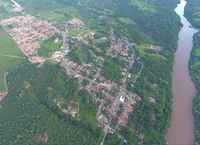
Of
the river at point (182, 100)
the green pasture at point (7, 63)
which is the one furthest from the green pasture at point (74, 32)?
the river at point (182, 100)

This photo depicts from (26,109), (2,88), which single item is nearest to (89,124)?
(26,109)

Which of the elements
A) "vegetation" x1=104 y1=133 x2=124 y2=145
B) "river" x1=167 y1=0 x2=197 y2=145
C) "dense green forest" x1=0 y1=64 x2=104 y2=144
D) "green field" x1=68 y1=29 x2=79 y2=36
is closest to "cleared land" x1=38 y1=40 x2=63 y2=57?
"dense green forest" x1=0 y1=64 x2=104 y2=144

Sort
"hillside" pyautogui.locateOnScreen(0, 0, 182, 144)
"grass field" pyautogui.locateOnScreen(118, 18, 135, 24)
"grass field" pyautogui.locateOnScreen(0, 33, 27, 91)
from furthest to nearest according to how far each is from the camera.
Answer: "grass field" pyautogui.locateOnScreen(118, 18, 135, 24) < "grass field" pyautogui.locateOnScreen(0, 33, 27, 91) < "hillside" pyautogui.locateOnScreen(0, 0, 182, 144)

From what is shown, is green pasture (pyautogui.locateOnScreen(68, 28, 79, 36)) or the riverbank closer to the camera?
the riverbank

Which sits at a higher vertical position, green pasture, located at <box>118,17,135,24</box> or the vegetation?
green pasture, located at <box>118,17,135,24</box>

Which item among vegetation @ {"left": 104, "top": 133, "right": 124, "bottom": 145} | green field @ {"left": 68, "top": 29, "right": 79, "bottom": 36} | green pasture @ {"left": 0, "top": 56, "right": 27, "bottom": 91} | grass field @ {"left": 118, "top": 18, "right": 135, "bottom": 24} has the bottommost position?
green pasture @ {"left": 0, "top": 56, "right": 27, "bottom": 91}

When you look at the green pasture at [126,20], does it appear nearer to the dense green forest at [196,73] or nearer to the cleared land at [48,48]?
the dense green forest at [196,73]

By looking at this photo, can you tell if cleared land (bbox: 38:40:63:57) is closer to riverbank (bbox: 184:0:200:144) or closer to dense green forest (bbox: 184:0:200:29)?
riverbank (bbox: 184:0:200:144)
